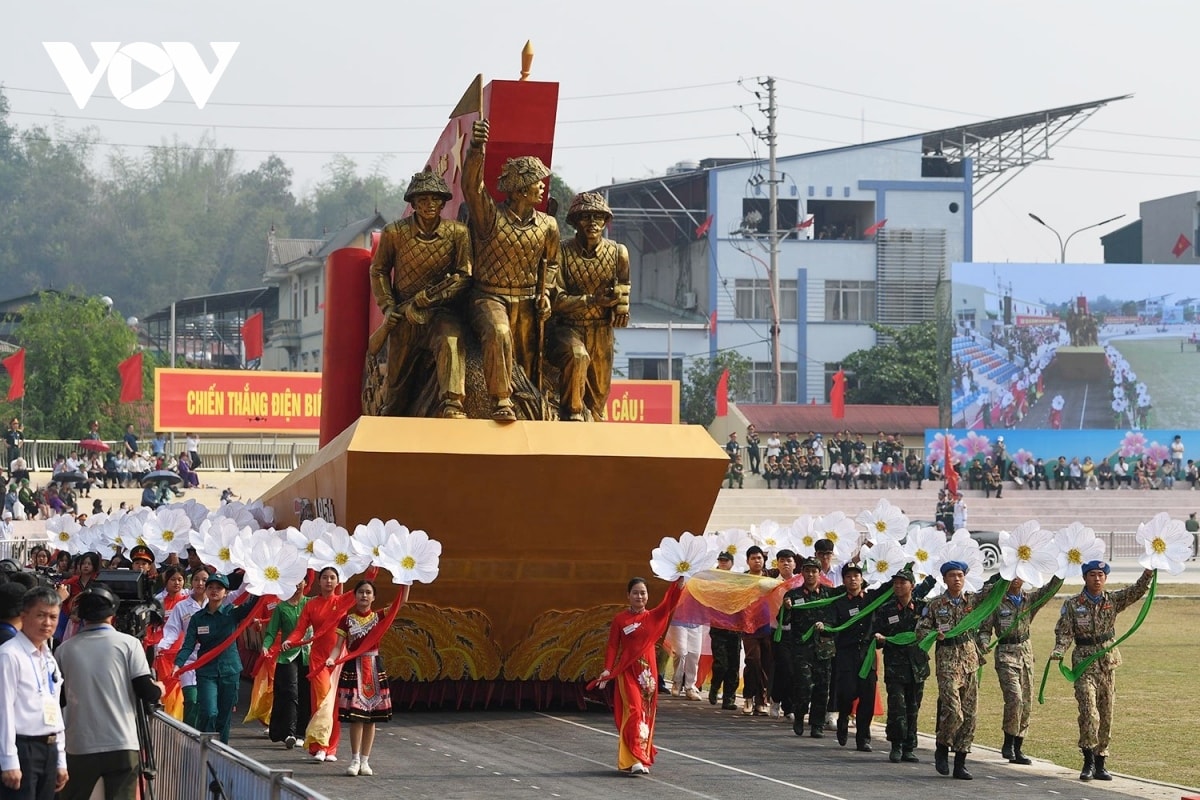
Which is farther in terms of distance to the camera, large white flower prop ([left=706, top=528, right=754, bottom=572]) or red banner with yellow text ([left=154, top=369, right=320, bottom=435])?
red banner with yellow text ([left=154, top=369, right=320, bottom=435])

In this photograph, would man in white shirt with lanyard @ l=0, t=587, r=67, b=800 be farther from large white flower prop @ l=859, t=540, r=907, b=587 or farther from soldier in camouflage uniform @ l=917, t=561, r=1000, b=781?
large white flower prop @ l=859, t=540, r=907, b=587

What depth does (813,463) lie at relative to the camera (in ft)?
153

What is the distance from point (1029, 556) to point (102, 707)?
7374 mm

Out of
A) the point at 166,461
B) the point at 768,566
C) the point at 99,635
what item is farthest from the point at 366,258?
the point at 166,461

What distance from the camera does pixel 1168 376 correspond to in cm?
4897

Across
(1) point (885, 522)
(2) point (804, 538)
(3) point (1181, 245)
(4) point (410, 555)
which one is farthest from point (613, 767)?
(3) point (1181, 245)

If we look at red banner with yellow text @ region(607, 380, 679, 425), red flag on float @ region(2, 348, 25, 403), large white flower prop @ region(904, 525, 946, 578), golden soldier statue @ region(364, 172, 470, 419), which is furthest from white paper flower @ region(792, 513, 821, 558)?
red flag on float @ region(2, 348, 25, 403)

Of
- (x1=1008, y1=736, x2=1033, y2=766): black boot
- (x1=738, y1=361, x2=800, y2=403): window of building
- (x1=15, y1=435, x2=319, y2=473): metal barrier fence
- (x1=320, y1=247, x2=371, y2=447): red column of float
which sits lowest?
(x1=1008, y1=736, x2=1033, y2=766): black boot

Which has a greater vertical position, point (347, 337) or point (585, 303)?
point (585, 303)

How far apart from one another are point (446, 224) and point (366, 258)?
3188 millimetres

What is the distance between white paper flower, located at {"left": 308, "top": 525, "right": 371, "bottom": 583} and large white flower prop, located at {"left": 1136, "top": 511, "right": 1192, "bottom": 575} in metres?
5.69

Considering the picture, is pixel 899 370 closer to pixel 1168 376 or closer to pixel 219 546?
pixel 1168 376

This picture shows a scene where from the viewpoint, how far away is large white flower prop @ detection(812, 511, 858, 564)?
16.4 meters

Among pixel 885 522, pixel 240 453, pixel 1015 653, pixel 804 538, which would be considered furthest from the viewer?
pixel 240 453
